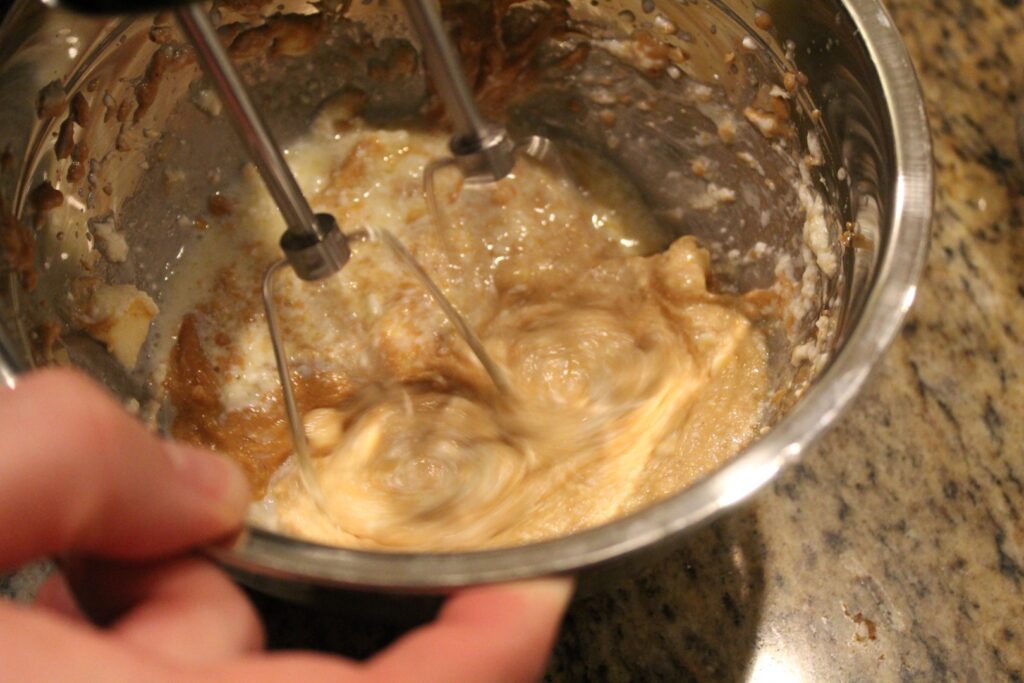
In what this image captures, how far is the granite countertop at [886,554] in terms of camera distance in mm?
655

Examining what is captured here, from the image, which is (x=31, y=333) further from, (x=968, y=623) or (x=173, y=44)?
(x=968, y=623)

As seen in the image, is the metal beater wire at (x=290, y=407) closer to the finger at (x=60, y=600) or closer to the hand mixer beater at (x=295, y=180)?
the hand mixer beater at (x=295, y=180)

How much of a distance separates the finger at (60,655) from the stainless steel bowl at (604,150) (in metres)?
0.08

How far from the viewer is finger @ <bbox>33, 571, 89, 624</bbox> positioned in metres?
0.43

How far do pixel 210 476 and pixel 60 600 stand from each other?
11 centimetres

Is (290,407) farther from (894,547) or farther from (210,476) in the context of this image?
(894,547)

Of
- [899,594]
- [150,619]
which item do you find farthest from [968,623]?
[150,619]

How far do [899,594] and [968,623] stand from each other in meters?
0.05

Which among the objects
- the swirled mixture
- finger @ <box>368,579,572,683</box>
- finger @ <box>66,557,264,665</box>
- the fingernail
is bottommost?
the swirled mixture

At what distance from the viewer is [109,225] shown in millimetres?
742

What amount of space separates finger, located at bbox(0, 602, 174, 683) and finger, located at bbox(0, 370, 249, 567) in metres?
0.03

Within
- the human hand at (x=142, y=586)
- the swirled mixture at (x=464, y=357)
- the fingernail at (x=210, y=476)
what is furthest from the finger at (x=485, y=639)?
the swirled mixture at (x=464, y=357)

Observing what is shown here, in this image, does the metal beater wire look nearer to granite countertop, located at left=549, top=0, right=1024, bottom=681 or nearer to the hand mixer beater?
the hand mixer beater

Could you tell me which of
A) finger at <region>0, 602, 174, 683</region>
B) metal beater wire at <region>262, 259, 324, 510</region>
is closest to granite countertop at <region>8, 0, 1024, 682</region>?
metal beater wire at <region>262, 259, 324, 510</region>
